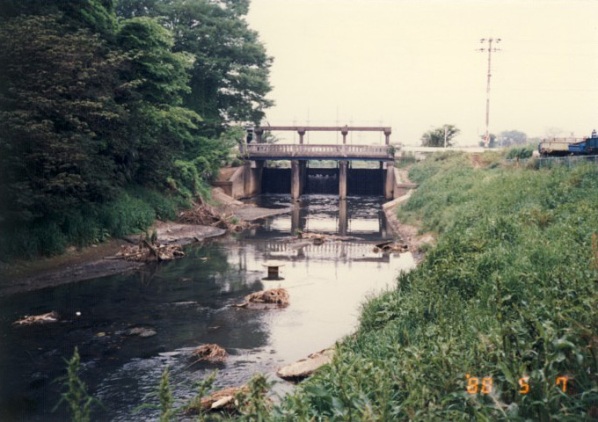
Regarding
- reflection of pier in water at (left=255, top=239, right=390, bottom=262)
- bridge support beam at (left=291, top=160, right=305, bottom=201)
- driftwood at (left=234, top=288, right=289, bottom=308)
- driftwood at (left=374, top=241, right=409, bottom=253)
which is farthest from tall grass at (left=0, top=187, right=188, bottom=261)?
bridge support beam at (left=291, top=160, right=305, bottom=201)

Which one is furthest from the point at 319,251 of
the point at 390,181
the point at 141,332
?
the point at 390,181

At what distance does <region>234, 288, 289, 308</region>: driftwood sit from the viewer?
55.1ft

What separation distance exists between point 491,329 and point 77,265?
1678cm

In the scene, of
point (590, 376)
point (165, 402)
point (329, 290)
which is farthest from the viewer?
point (329, 290)

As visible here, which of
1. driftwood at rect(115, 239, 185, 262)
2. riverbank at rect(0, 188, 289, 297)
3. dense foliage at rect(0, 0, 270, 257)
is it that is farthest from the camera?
driftwood at rect(115, 239, 185, 262)

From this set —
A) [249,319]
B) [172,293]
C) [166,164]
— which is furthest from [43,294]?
[166,164]

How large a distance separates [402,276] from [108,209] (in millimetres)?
14475

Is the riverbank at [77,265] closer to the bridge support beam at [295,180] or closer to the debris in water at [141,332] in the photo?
the debris in water at [141,332]

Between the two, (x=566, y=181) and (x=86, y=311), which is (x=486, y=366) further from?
(x=566, y=181)

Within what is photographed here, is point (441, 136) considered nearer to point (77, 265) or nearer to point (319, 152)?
point (319, 152)

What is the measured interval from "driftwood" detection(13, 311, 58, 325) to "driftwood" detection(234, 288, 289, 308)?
4.97 metres

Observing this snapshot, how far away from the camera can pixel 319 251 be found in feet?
86.0

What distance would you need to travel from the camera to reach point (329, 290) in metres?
18.7

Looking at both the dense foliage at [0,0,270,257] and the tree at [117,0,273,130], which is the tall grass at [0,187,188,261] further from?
the tree at [117,0,273,130]
